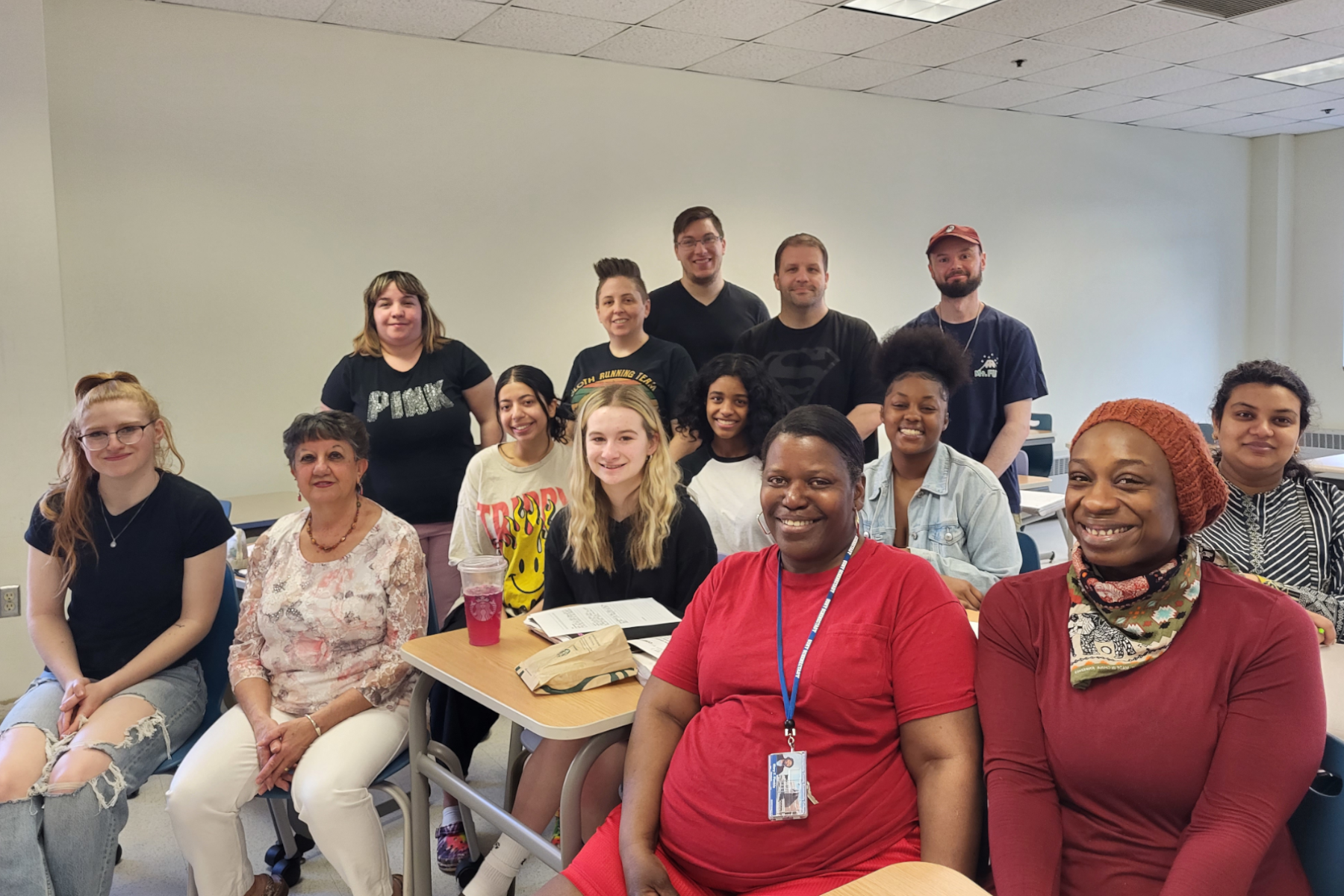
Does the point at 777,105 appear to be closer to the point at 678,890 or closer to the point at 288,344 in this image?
the point at 288,344

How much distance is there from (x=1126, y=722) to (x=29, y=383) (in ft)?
13.7

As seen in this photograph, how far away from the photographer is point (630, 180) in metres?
5.80

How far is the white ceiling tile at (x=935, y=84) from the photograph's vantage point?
629 cm

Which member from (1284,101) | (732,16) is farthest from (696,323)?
(1284,101)

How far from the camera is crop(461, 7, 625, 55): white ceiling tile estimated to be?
4.81m

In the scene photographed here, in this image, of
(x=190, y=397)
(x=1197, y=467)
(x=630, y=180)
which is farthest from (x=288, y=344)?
(x=1197, y=467)

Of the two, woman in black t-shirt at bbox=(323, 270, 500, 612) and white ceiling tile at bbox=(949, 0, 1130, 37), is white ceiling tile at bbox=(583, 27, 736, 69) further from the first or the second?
woman in black t-shirt at bbox=(323, 270, 500, 612)

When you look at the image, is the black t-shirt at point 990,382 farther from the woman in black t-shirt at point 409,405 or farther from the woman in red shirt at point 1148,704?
the woman in red shirt at point 1148,704

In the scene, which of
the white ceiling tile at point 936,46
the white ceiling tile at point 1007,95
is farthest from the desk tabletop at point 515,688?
the white ceiling tile at point 1007,95

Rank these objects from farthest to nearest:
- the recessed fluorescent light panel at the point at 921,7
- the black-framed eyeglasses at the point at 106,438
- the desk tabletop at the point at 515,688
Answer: the recessed fluorescent light panel at the point at 921,7 → the black-framed eyeglasses at the point at 106,438 → the desk tabletop at the point at 515,688

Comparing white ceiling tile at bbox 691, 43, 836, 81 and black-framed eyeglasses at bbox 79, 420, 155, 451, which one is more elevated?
white ceiling tile at bbox 691, 43, 836, 81

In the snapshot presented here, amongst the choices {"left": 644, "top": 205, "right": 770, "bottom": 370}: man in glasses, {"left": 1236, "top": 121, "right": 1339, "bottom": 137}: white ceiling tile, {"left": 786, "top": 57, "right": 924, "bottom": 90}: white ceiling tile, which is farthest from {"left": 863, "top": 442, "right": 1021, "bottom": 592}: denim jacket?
{"left": 1236, "top": 121, "right": 1339, "bottom": 137}: white ceiling tile

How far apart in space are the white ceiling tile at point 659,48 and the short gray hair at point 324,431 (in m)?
3.27

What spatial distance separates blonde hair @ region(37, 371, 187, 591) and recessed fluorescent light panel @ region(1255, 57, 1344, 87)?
274 inches
